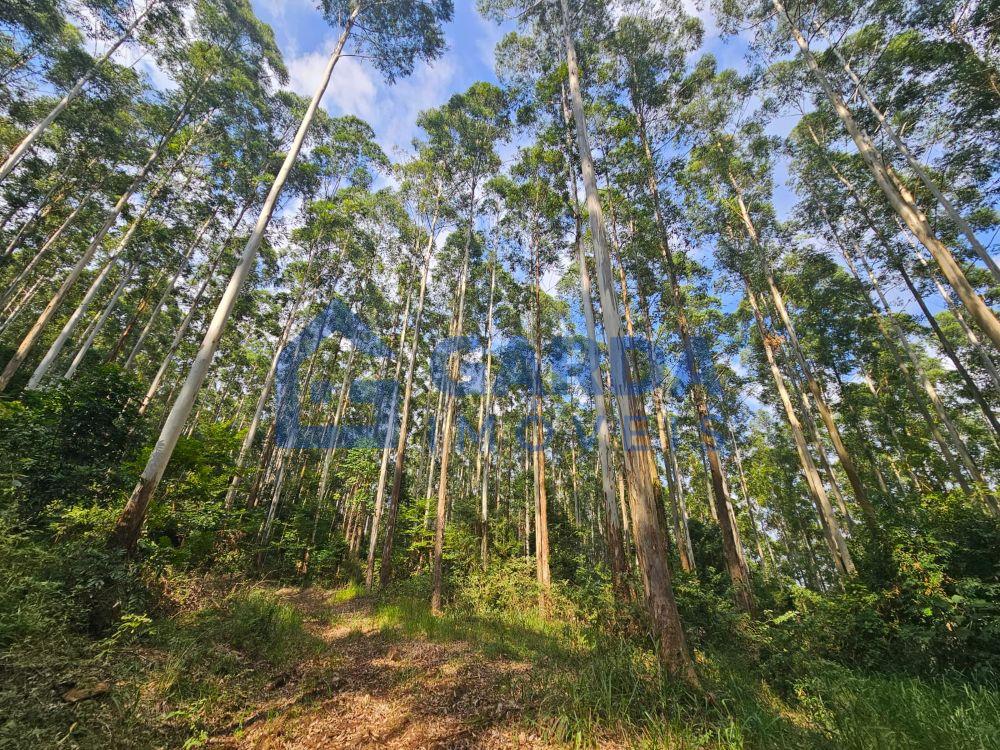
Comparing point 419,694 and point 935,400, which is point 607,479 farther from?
point 935,400

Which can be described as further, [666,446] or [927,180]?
[666,446]

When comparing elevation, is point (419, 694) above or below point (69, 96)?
below

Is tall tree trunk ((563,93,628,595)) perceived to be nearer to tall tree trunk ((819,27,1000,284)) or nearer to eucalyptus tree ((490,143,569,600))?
eucalyptus tree ((490,143,569,600))

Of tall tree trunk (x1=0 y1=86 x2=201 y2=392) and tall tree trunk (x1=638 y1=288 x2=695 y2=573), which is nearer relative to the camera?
tall tree trunk (x1=0 y1=86 x2=201 y2=392)

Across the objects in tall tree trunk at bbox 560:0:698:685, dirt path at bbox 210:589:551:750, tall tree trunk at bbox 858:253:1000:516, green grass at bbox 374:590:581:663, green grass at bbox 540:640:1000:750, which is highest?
tall tree trunk at bbox 858:253:1000:516

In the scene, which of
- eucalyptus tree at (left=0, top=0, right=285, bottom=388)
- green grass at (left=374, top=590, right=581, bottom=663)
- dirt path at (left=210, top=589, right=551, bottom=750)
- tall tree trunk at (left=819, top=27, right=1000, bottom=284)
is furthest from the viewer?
eucalyptus tree at (left=0, top=0, right=285, bottom=388)

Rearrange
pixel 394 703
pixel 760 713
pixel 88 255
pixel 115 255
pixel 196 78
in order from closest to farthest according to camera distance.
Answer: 1. pixel 760 713
2. pixel 394 703
3. pixel 88 255
4. pixel 115 255
5. pixel 196 78

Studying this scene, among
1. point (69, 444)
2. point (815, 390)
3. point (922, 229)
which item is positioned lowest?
point (69, 444)

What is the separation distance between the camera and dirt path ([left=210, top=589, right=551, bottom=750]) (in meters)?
3.53

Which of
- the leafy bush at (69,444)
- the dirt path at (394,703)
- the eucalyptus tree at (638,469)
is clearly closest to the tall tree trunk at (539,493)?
the dirt path at (394,703)

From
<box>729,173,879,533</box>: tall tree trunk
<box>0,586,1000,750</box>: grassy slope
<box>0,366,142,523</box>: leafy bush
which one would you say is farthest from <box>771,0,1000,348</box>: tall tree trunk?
<box>0,366,142,523</box>: leafy bush

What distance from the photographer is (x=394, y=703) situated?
14.3 ft

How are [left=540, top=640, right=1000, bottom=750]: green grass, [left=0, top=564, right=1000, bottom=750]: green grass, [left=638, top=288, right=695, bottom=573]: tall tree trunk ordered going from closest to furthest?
[left=0, top=564, right=1000, bottom=750]: green grass → [left=540, top=640, right=1000, bottom=750]: green grass → [left=638, top=288, right=695, bottom=573]: tall tree trunk

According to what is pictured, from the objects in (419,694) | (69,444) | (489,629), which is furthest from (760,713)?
(69,444)
